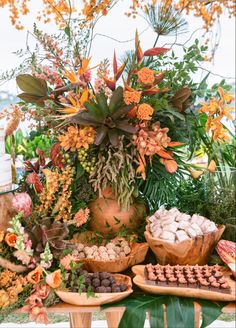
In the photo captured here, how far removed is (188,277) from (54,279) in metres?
0.35

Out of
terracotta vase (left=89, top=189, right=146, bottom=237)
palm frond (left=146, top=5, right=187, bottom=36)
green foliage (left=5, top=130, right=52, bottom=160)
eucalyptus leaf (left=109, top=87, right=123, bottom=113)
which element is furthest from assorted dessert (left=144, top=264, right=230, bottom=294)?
green foliage (left=5, top=130, right=52, bottom=160)

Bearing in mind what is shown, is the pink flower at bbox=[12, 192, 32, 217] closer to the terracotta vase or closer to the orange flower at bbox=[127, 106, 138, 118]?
the terracotta vase

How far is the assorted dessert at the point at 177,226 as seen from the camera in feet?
4.33

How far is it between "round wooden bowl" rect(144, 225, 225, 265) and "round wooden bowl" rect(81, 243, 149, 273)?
2.5 inches

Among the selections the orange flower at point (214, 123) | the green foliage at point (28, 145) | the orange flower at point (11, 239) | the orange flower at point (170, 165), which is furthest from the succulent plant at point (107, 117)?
the green foliage at point (28, 145)

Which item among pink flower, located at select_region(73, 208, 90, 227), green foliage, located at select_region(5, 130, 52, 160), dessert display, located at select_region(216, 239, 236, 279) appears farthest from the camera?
green foliage, located at select_region(5, 130, 52, 160)

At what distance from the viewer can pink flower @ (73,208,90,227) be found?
1.41 m

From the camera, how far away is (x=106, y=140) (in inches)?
55.6

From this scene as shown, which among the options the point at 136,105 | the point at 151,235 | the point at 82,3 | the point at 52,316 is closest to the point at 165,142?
the point at 136,105

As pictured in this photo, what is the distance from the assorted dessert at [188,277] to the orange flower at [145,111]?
43cm

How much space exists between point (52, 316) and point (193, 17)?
2.36m

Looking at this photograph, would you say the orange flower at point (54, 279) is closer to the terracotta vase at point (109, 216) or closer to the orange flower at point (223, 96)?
the terracotta vase at point (109, 216)

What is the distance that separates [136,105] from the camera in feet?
4.56

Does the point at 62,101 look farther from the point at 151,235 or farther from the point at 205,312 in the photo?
the point at 205,312
